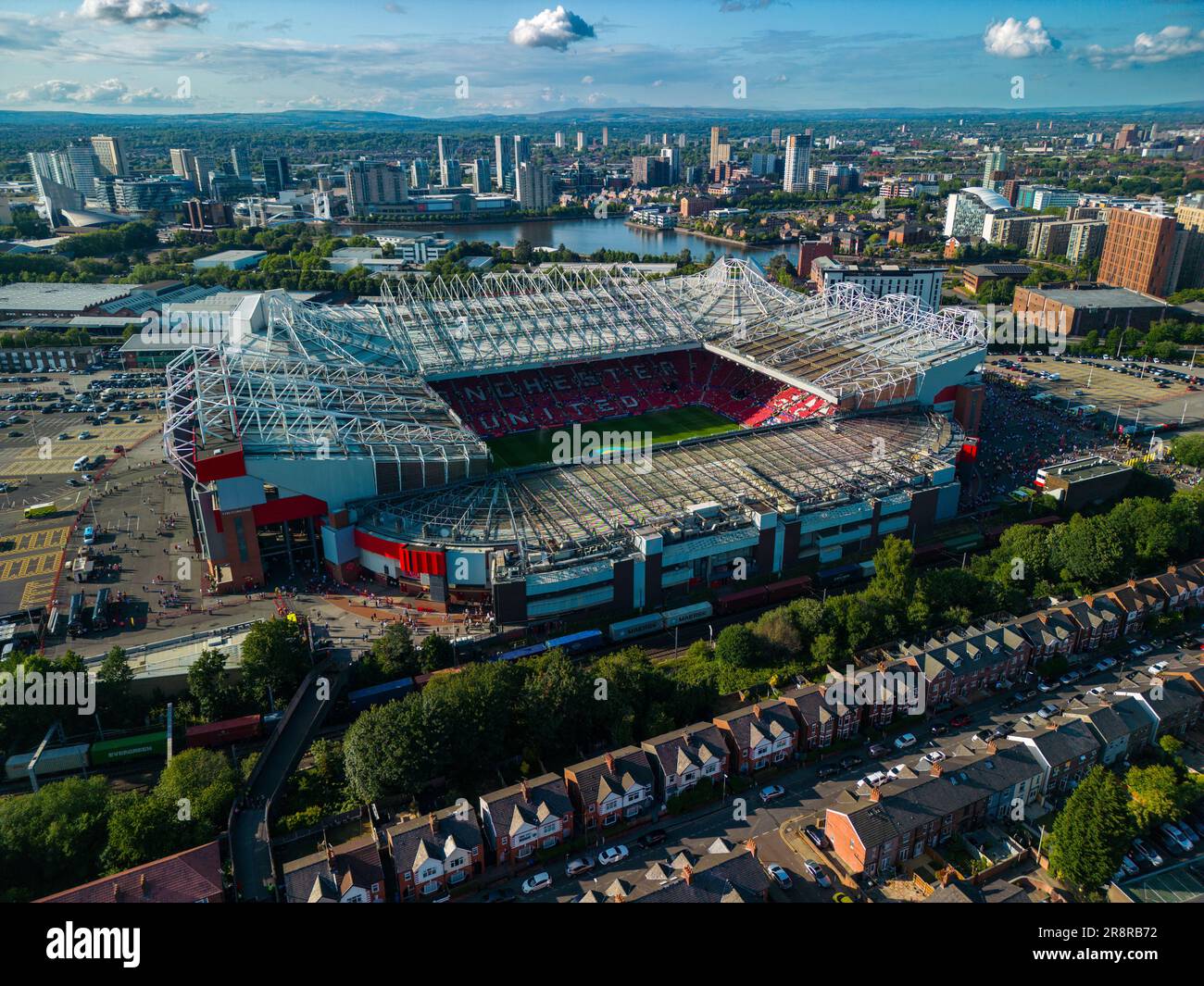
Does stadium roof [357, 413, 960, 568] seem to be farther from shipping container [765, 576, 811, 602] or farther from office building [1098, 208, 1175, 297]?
office building [1098, 208, 1175, 297]

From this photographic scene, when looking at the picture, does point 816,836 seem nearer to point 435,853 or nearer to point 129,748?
point 435,853

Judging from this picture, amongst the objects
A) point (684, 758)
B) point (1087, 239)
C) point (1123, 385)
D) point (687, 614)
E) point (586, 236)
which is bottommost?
point (687, 614)

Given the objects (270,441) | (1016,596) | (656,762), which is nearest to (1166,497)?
(1016,596)

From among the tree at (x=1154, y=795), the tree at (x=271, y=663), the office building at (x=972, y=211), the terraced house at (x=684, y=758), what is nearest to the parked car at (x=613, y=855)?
the terraced house at (x=684, y=758)

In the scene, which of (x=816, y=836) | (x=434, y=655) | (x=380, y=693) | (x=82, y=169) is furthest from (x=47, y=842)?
(x=82, y=169)

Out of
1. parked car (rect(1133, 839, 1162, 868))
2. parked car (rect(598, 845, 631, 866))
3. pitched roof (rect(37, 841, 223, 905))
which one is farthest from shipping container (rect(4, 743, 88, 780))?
parked car (rect(1133, 839, 1162, 868))

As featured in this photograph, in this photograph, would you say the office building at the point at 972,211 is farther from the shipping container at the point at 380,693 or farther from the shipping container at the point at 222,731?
the shipping container at the point at 222,731
